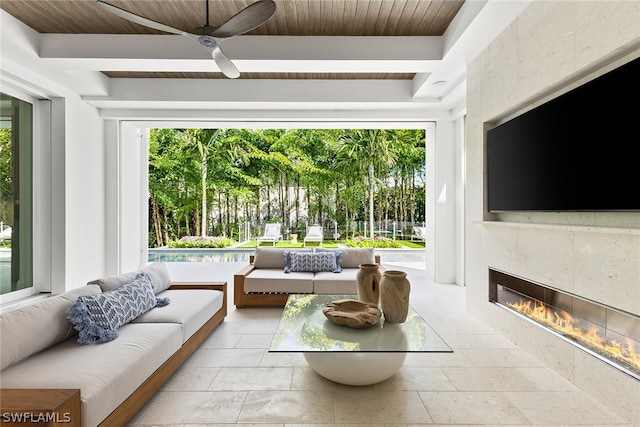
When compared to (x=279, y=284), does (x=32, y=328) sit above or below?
above

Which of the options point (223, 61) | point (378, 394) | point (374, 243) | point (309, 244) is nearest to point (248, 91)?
point (223, 61)

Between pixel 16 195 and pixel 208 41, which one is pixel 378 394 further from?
pixel 16 195

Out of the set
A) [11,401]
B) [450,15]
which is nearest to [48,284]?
[11,401]

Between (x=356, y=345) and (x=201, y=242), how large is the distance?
8.23m

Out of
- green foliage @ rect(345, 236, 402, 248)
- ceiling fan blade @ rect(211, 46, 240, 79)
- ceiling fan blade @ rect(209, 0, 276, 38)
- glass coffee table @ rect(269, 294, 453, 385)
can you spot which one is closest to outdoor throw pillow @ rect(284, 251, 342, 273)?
glass coffee table @ rect(269, 294, 453, 385)

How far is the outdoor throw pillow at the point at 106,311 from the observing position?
6.48 ft

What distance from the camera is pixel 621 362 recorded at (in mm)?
1881

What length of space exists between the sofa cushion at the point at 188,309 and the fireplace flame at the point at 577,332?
9.02ft

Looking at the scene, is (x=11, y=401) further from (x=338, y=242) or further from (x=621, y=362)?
(x=338, y=242)

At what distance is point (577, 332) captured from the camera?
2225mm

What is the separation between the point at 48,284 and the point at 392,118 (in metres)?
5.16

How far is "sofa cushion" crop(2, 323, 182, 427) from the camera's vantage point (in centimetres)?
150

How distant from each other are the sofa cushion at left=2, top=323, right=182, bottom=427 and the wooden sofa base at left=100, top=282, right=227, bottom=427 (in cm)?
3

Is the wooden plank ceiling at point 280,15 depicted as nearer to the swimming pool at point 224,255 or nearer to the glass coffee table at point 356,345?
the glass coffee table at point 356,345
